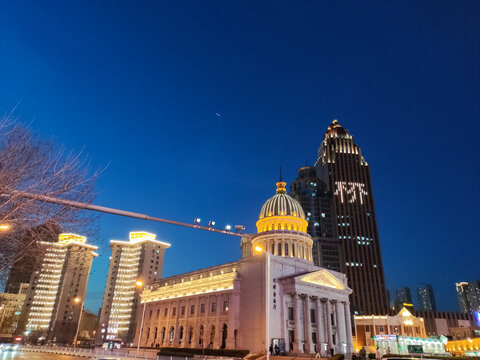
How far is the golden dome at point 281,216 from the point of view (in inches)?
2995

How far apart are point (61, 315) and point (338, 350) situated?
125 m

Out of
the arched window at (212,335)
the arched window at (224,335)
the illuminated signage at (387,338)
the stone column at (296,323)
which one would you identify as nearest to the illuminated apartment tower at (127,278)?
the arched window at (212,335)

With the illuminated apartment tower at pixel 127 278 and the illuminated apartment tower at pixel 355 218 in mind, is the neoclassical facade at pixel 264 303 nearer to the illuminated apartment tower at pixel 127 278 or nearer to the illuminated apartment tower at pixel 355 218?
the illuminated apartment tower at pixel 355 218

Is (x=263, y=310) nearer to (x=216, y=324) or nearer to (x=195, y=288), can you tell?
(x=216, y=324)

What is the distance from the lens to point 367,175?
477 feet

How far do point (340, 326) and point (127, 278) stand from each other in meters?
111

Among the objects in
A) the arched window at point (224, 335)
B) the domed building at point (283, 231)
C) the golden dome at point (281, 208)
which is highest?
the golden dome at point (281, 208)

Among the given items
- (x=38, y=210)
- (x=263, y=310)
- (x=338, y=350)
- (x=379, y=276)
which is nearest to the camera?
(x=38, y=210)

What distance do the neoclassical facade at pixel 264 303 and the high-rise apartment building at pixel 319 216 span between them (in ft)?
175

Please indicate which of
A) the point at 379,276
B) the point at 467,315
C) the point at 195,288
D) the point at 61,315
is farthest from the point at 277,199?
the point at 61,315

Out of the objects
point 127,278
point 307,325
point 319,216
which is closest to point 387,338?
point 307,325

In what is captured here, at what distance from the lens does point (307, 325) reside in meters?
57.2

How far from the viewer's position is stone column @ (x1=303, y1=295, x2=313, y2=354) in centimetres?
5551

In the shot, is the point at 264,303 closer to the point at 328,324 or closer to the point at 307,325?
the point at 307,325
